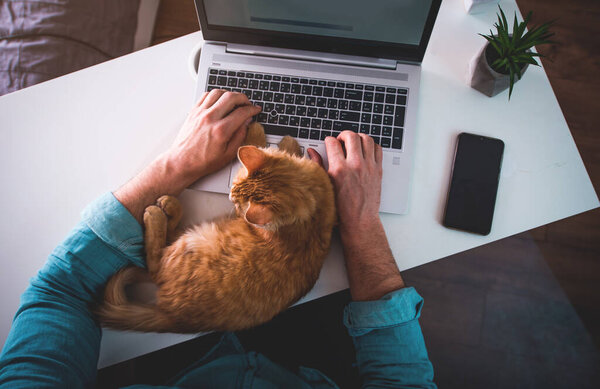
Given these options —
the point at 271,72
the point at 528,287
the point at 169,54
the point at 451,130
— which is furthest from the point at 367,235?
the point at 528,287

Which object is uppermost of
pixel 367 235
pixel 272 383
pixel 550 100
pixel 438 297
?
pixel 550 100

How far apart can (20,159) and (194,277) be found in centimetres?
55

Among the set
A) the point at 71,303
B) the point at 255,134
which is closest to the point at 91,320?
the point at 71,303

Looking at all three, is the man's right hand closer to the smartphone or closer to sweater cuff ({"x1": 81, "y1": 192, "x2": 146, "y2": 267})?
the smartphone

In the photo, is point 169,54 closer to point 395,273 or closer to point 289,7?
point 289,7

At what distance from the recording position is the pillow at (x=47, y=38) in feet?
3.64

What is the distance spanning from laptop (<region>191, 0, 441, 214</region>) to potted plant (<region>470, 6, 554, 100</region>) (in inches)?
6.2

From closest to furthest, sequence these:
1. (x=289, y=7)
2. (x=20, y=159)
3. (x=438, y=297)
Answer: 1. (x=289, y=7)
2. (x=20, y=159)
3. (x=438, y=297)

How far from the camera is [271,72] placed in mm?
872

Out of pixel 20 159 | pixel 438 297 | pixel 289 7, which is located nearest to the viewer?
pixel 289 7

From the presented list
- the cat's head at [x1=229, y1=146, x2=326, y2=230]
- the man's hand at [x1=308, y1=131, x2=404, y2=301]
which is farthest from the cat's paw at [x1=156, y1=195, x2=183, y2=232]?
the man's hand at [x1=308, y1=131, x2=404, y2=301]

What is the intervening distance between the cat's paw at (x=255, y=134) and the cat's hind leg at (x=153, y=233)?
0.28 m

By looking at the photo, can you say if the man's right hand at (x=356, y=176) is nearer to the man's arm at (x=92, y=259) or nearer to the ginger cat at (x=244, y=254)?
the ginger cat at (x=244, y=254)

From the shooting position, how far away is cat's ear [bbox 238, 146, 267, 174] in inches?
30.2
